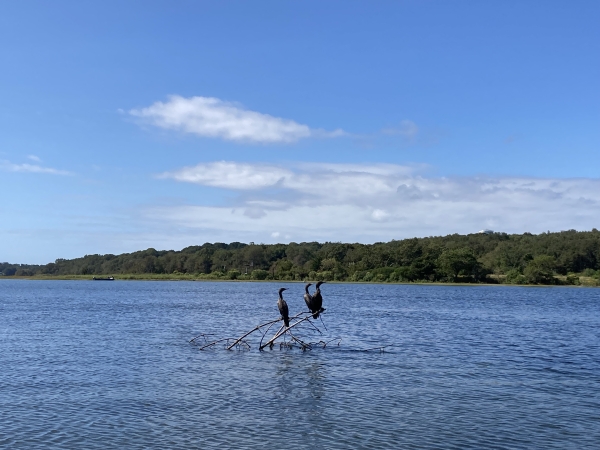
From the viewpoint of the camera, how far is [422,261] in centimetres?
12100

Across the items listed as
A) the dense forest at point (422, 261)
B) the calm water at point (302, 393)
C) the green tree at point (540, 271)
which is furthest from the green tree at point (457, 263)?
the calm water at point (302, 393)

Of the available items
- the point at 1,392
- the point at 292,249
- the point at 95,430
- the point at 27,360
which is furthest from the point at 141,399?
the point at 292,249

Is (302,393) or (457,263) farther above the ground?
(457,263)

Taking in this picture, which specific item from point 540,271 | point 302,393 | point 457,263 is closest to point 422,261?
point 457,263

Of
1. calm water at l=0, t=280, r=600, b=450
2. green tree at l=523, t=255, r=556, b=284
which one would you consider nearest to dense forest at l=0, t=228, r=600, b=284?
green tree at l=523, t=255, r=556, b=284

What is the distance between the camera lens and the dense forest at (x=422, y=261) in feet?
381

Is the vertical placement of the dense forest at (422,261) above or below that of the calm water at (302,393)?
above

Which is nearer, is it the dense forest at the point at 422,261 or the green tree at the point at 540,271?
the green tree at the point at 540,271

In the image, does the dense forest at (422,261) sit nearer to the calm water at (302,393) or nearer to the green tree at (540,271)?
the green tree at (540,271)

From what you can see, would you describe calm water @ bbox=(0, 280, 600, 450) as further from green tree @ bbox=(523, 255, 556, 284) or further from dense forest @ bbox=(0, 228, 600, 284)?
dense forest @ bbox=(0, 228, 600, 284)

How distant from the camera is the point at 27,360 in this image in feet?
73.9

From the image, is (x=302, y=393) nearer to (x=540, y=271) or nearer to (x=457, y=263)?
(x=540, y=271)

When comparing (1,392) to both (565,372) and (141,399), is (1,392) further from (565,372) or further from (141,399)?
(565,372)

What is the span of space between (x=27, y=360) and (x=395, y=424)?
1504 centimetres
